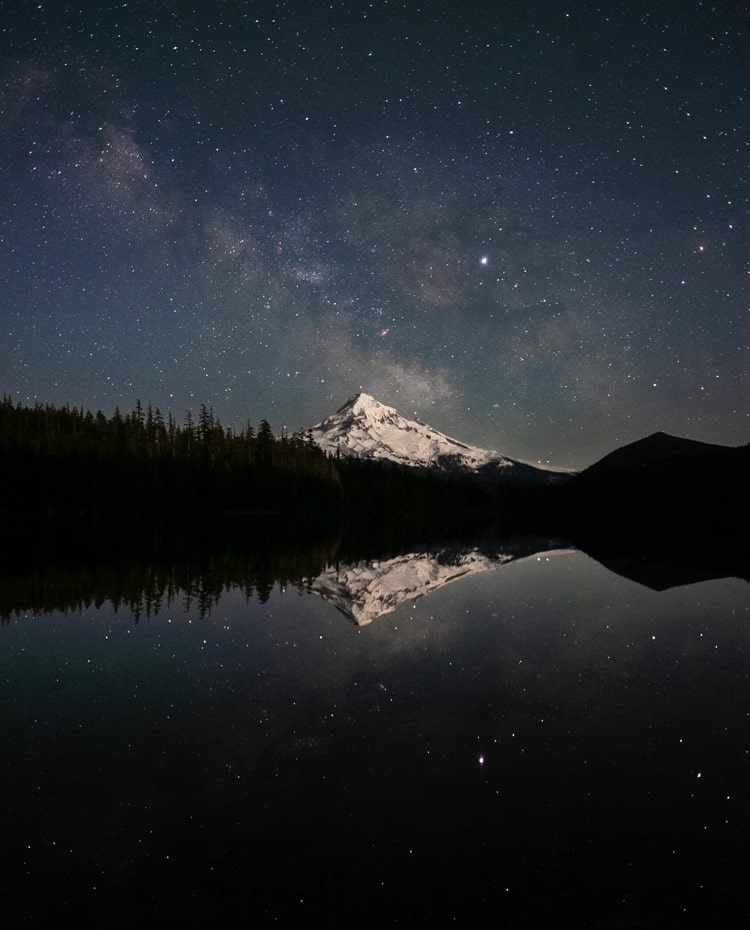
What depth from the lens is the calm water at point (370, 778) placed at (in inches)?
237

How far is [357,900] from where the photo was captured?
19.4ft

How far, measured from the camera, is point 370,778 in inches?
340

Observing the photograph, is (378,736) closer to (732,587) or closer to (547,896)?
(547,896)

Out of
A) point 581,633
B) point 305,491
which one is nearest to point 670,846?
point 581,633

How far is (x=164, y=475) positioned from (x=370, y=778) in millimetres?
119313

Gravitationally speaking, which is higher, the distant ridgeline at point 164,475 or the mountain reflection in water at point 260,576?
the distant ridgeline at point 164,475

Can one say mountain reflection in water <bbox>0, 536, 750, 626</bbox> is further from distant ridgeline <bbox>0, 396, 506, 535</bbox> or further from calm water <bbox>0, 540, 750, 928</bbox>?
distant ridgeline <bbox>0, 396, 506, 535</bbox>

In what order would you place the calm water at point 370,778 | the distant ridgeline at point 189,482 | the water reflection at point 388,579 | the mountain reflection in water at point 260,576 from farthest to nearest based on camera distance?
1. the distant ridgeline at point 189,482
2. the water reflection at point 388,579
3. the mountain reflection in water at point 260,576
4. the calm water at point 370,778

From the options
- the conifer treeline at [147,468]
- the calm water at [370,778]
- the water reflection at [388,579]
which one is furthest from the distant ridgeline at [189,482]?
the calm water at [370,778]

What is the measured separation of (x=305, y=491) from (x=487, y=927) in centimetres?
13156

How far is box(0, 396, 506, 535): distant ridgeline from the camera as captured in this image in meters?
111

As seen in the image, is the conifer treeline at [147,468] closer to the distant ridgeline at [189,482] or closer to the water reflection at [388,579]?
the distant ridgeline at [189,482]

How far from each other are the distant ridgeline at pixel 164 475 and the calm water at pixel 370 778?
7888 centimetres

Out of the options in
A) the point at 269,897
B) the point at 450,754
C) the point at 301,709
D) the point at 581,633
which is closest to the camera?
the point at 269,897
